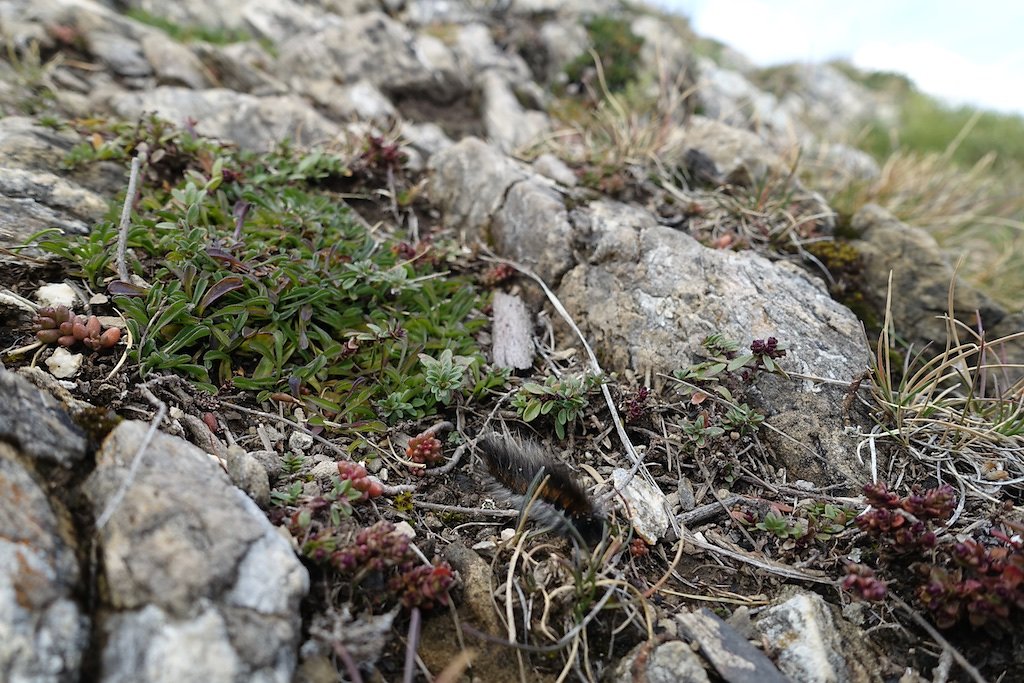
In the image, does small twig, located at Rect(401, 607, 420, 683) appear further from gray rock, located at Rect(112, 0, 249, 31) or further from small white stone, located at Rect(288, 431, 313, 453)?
gray rock, located at Rect(112, 0, 249, 31)

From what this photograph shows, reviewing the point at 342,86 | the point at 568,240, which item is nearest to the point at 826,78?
the point at 342,86

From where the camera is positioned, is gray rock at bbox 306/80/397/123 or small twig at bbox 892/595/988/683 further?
gray rock at bbox 306/80/397/123

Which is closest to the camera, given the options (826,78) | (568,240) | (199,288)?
(199,288)

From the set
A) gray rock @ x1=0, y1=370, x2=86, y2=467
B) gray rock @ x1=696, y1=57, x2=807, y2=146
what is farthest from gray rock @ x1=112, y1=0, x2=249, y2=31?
gray rock @ x1=0, y1=370, x2=86, y2=467

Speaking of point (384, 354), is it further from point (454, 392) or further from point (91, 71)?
point (91, 71)

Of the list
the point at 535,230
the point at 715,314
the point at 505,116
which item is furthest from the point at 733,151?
the point at 505,116

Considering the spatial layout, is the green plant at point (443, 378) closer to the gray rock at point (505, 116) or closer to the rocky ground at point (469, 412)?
the rocky ground at point (469, 412)
